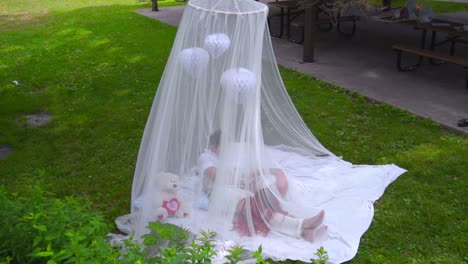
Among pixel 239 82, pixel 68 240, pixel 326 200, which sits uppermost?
pixel 239 82

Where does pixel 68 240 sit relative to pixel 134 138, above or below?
above

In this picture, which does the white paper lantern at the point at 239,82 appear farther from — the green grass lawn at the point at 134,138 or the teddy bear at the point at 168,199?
the green grass lawn at the point at 134,138

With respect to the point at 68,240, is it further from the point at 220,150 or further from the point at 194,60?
the point at 194,60

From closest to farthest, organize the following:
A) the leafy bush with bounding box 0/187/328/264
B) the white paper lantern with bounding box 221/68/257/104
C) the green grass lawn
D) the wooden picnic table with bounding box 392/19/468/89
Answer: the leafy bush with bounding box 0/187/328/264 < the white paper lantern with bounding box 221/68/257/104 < the green grass lawn < the wooden picnic table with bounding box 392/19/468/89

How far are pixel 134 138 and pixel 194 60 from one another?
2.61 metres

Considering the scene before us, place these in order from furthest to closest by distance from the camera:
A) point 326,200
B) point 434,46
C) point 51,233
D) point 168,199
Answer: point 434,46 < point 326,200 < point 168,199 < point 51,233

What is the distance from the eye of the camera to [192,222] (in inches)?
155

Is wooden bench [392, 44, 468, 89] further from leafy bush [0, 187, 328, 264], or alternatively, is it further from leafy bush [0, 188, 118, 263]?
leafy bush [0, 188, 118, 263]

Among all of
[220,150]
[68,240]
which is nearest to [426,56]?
[220,150]

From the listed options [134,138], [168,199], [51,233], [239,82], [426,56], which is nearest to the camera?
[51,233]

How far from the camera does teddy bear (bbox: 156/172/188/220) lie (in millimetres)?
3967

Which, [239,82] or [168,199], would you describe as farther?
[168,199]

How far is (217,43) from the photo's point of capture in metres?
3.88

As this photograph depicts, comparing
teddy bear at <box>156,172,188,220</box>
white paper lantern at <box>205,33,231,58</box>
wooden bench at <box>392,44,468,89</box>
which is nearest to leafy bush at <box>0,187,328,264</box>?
teddy bear at <box>156,172,188,220</box>
